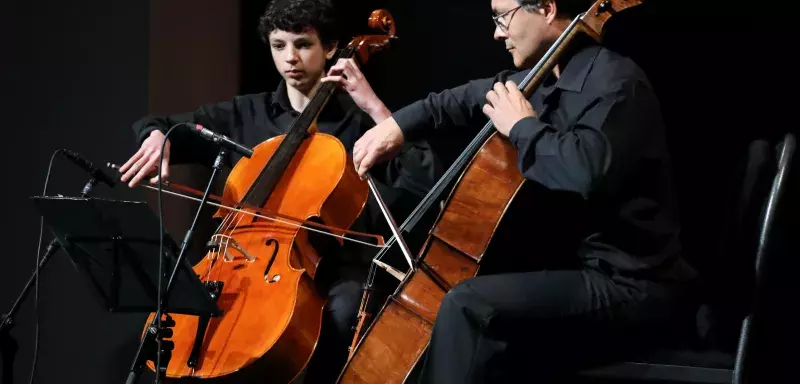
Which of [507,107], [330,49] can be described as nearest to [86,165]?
[330,49]

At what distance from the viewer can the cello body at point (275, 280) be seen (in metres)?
1.98

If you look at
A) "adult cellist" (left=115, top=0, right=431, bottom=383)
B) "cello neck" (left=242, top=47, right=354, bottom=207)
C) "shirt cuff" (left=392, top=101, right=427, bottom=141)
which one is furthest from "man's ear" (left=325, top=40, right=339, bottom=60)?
"shirt cuff" (left=392, top=101, right=427, bottom=141)

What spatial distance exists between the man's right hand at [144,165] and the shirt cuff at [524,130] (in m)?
1.11

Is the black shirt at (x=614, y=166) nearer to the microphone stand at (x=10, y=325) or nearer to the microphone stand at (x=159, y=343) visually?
the microphone stand at (x=159, y=343)

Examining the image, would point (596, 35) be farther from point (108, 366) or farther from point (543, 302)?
point (108, 366)

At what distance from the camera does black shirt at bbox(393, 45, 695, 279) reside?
170 cm

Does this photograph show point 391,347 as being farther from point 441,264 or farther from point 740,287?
point 740,287

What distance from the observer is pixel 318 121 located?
106 inches

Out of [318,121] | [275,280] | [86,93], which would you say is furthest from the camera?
[86,93]

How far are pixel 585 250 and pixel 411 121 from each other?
61 cm

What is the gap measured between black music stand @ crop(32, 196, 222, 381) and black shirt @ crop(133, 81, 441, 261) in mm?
648

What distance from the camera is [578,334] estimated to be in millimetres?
1728

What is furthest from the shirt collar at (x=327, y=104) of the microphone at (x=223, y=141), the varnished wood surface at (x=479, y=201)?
the varnished wood surface at (x=479, y=201)

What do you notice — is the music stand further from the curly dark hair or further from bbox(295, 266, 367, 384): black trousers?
the curly dark hair
